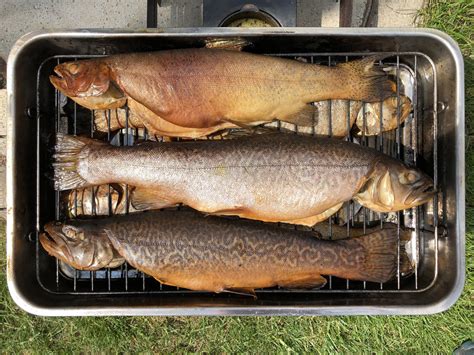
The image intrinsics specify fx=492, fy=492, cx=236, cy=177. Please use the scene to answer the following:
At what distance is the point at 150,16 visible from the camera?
326 cm

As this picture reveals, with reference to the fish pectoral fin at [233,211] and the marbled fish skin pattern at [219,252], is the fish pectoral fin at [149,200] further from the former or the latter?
the fish pectoral fin at [233,211]

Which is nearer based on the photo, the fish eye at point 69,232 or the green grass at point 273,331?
the fish eye at point 69,232

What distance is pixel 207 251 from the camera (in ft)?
9.17

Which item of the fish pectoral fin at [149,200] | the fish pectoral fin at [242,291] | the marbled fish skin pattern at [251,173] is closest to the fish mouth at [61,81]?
the marbled fish skin pattern at [251,173]

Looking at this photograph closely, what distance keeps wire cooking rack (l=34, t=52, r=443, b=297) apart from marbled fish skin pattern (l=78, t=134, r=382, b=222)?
0.28 metres

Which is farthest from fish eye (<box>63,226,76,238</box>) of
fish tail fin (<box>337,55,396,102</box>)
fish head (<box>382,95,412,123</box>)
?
fish head (<box>382,95,412,123</box>)

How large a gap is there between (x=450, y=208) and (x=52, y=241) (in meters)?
2.33

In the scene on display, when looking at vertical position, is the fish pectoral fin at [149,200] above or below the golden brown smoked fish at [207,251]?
above

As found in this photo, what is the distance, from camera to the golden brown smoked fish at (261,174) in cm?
271

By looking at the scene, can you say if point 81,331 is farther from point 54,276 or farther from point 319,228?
point 319,228

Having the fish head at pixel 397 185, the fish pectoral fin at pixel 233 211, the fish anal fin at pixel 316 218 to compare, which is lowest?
the fish anal fin at pixel 316 218

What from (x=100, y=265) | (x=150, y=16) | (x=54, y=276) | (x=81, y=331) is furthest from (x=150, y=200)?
(x=81, y=331)

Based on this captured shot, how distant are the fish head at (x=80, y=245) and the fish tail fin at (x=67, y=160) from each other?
238 millimetres

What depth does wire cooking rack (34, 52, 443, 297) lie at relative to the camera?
2980 mm
